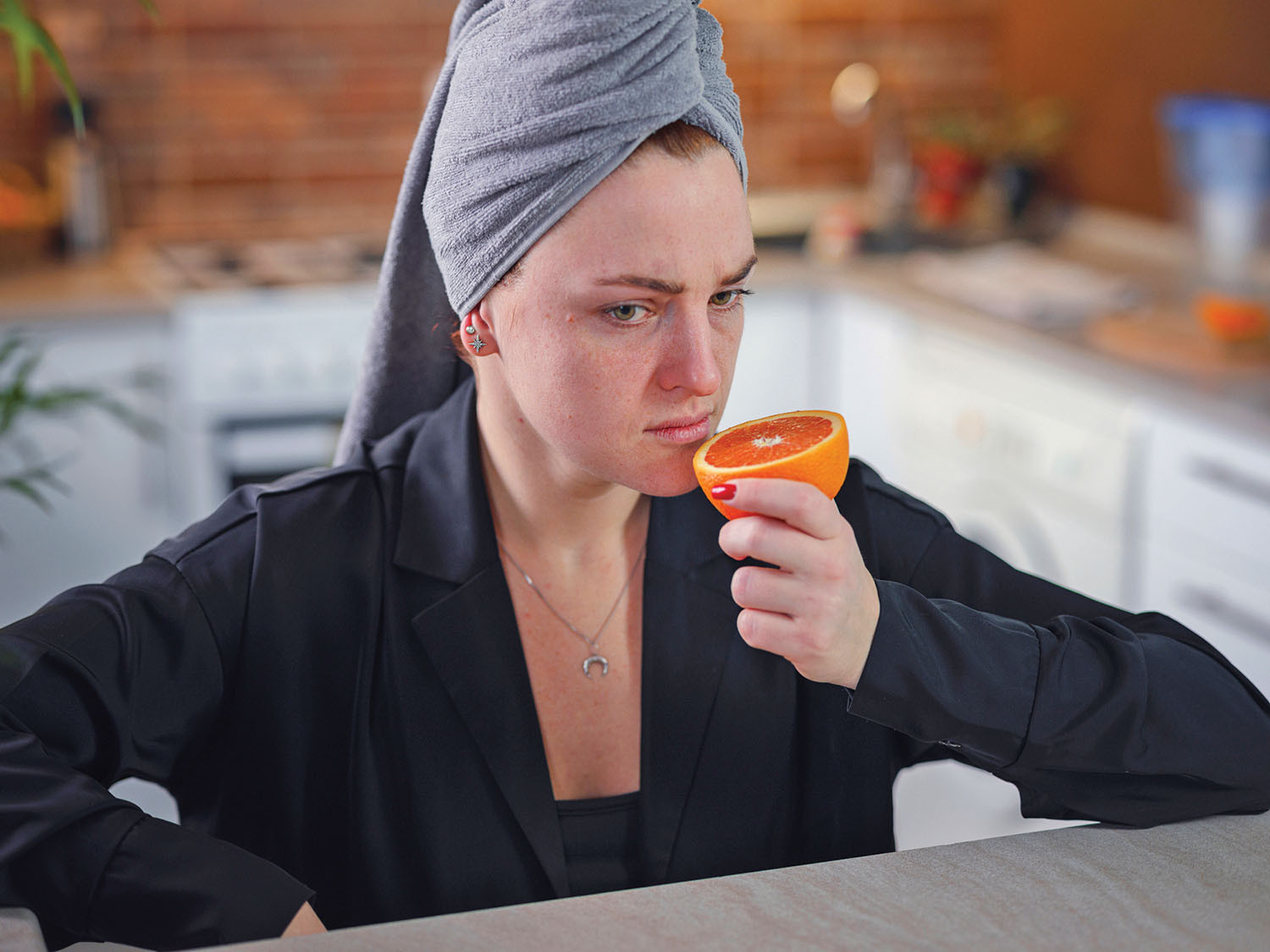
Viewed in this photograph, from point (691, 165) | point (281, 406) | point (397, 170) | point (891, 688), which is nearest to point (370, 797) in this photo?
point (891, 688)

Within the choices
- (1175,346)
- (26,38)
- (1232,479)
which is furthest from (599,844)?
(1175,346)

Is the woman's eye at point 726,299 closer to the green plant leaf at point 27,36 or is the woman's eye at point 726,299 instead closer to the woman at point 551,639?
the woman at point 551,639

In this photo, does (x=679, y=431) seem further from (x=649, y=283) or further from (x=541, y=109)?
(x=541, y=109)

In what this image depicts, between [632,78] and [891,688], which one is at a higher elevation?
[632,78]

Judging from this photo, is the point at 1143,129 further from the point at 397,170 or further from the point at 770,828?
the point at 770,828

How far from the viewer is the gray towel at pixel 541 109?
3.49 feet

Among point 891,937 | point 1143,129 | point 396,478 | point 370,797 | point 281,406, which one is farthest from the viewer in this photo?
point 1143,129

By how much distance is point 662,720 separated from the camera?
1.27 meters

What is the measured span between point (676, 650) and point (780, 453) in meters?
0.34

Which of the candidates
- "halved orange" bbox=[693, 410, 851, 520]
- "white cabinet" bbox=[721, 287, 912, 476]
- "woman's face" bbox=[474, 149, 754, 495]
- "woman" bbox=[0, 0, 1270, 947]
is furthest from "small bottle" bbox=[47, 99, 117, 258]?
"halved orange" bbox=[693, 410, 851, 520]

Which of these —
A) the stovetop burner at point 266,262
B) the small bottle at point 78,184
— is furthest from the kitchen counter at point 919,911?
the small bottle at point 78,184

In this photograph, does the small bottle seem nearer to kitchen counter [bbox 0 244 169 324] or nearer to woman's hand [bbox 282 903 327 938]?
kitchen counter [bbox 0 244 169 324]

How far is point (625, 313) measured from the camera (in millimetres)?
1090

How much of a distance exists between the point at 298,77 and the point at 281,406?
41.6 inches
